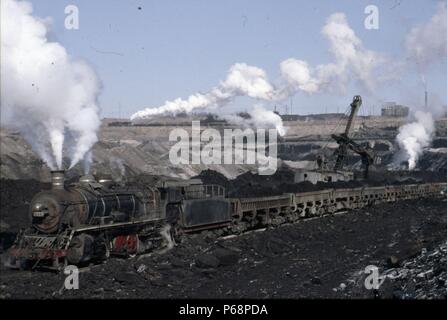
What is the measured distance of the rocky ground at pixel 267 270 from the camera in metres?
13.3

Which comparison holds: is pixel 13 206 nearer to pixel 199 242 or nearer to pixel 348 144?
pixel 199 242

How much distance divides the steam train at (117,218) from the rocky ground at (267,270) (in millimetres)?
632

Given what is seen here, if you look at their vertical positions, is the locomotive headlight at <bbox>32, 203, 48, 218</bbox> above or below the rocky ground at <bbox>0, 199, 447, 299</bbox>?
above

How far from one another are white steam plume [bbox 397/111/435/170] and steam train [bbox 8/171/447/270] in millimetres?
59828

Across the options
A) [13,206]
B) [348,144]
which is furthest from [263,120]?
[13,206]

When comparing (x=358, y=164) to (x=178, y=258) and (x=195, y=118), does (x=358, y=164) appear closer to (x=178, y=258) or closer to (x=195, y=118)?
(x=195, y=118)

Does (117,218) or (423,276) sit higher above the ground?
(117,218)

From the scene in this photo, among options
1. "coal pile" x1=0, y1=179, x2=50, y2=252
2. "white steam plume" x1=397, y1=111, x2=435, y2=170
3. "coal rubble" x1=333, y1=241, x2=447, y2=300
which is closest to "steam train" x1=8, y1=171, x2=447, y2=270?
"coal pile" x1=0, y1=179, x2=50, y2=252

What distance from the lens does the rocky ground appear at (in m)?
13.3

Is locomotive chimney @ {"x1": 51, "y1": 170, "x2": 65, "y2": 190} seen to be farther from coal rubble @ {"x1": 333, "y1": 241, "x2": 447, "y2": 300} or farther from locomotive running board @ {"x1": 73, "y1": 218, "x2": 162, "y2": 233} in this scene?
coal rubble @ {"x1": 333, "y1": 241, "x2": 447, "y2": 300}

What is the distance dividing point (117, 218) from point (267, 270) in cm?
477

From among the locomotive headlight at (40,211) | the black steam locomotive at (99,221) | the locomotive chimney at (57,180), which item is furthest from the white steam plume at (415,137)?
the locomotive headlight at (40,211)

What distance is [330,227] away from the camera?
2734 cm

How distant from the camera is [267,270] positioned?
16609mm
